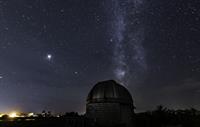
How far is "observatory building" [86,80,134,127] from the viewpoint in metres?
24.6

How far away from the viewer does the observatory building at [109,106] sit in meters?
24.6

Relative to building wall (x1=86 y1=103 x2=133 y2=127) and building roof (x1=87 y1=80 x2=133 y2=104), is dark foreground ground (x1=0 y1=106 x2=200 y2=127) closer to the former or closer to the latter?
building wall (x1=86 y1=103 x2=133 y2=127)

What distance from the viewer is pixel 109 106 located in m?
24.8

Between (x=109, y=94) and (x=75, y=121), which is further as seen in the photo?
(x=109, y=94)

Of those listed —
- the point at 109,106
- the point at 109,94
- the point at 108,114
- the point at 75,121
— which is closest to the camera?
the point at 75,121

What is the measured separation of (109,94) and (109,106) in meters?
1.50

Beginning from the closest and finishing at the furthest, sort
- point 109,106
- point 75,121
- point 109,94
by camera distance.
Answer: point 75,121
point 109,106
point 109,94

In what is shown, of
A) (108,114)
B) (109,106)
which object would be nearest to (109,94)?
(109,106)

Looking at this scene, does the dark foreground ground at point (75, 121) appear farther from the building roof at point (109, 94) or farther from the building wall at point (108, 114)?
the building roof at point (109, 94)

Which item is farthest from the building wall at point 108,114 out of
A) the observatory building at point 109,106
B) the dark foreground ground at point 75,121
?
the dark foreground ground at point 75,121

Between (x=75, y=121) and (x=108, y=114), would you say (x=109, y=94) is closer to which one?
(x=108, y=114)

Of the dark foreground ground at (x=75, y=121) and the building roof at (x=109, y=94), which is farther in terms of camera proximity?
the building roof at (x=109, y=94)

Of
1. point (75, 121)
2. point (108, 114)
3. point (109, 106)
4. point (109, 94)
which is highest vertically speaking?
point (109, 94)

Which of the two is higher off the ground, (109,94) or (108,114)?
(109,94)
